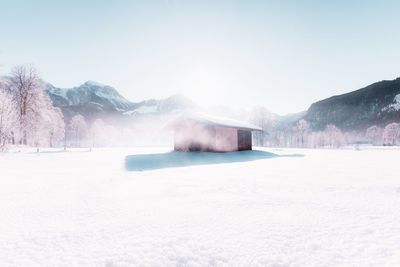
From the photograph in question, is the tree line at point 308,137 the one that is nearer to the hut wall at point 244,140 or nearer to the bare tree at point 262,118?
the bare tree at point 262,118

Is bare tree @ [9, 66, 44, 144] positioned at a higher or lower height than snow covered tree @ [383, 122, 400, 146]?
higher

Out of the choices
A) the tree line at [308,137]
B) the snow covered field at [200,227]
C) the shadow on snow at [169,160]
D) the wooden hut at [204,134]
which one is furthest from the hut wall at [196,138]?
the tree line at [308,137]

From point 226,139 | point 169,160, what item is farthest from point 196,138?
point 169,160

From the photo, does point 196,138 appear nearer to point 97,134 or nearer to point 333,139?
point 97,134

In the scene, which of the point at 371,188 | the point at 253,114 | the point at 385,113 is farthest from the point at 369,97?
the point at 371,188

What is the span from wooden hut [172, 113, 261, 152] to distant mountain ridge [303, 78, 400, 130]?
157159 millimetres

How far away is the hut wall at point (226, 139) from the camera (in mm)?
25062

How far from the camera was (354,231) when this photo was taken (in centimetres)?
405

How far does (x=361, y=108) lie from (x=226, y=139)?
18253 cm

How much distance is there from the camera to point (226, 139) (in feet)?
84.9

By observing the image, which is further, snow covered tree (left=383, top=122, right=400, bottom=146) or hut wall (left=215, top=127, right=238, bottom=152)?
snow covered tree (left=383, top=122, right=400, bottom=146)

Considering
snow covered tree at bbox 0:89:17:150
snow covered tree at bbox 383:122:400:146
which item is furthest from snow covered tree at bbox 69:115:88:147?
snow covered tree at bbox 383:122:400:146

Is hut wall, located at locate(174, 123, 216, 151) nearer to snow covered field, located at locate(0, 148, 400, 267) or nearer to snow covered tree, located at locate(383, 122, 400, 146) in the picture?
snow covered field, located at locate(0, 148, 400, 267)

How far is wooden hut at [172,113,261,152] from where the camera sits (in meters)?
24.8
